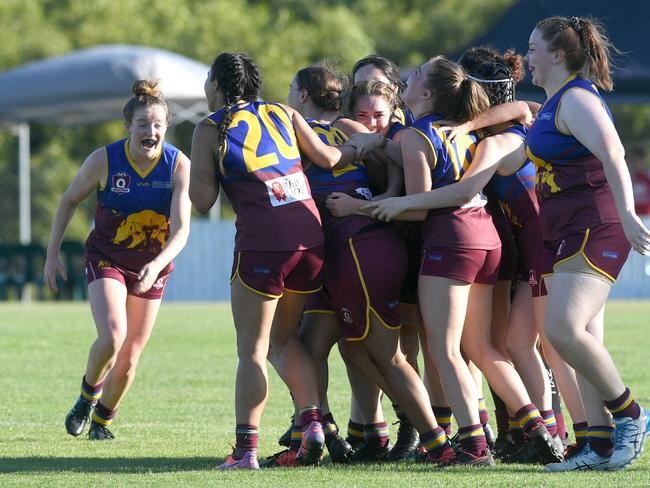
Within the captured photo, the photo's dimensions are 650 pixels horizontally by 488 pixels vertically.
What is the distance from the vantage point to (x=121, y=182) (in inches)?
291

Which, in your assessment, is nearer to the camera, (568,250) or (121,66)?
(568,250)

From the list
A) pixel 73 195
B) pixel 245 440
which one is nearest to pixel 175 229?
pixel 73 195

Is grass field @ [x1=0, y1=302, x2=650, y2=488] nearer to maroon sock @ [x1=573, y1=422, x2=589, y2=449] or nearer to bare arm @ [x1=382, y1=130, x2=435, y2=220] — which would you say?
maroon sock @ [x1=573, y1=422, x2=589, y2=449]

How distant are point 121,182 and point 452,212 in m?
2.30

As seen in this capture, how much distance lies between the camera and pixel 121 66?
23703 mm

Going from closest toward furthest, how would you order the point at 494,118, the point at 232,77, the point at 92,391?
the point at 232,77
the point at 494,118
the point at 92,391

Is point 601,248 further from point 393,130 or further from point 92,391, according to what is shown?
point 92,391

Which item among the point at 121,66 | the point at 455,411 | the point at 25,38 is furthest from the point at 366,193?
the point at 25,38

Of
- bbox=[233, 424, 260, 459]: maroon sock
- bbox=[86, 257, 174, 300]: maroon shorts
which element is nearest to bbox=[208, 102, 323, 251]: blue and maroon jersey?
bbox=[233, 424, 260, 459]: maroon sock

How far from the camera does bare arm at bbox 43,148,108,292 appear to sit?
24.3ft

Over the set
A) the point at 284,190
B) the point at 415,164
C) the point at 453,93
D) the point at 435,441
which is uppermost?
the point at 453,93

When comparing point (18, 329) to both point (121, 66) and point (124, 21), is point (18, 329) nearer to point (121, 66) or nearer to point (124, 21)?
point (121, 66)

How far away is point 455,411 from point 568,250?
92 centimetres

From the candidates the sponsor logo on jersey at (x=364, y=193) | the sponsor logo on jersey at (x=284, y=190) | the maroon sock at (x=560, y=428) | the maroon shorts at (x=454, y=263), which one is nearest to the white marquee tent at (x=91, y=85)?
the sponsor logo on jersey at (x=364, y=193)
